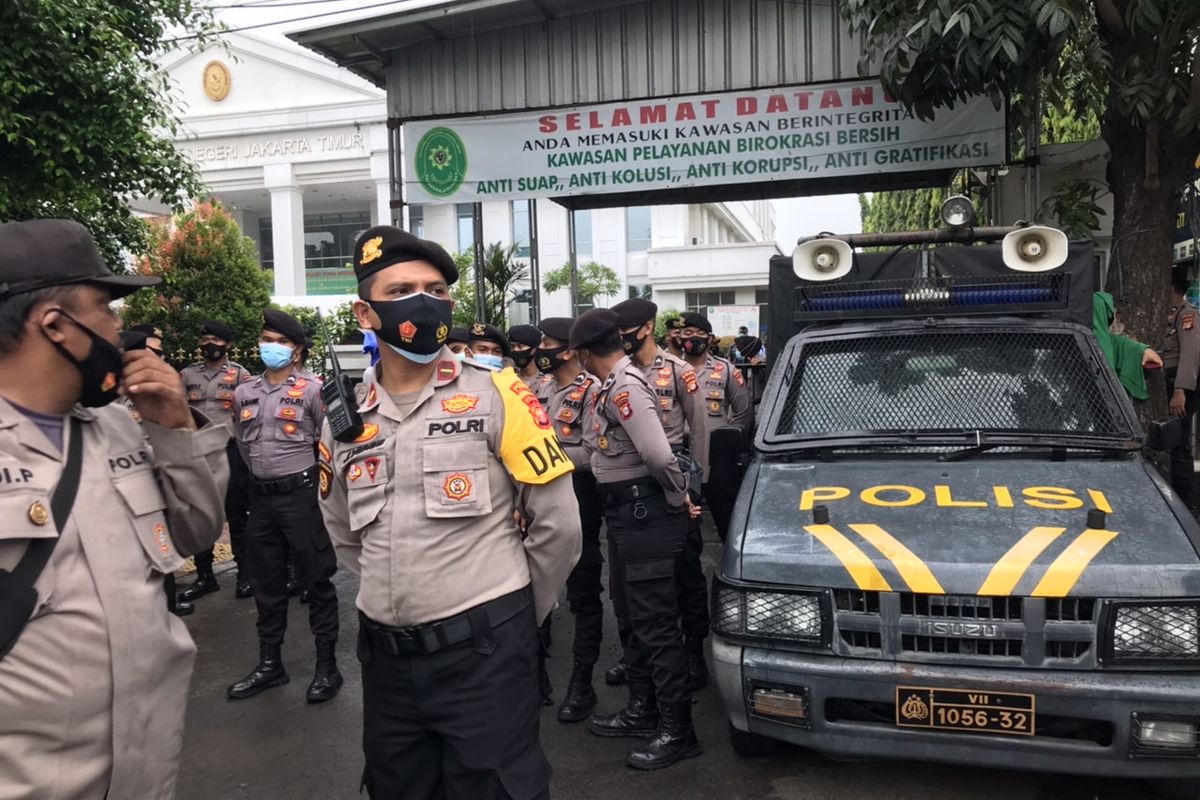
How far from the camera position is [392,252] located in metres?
2.44

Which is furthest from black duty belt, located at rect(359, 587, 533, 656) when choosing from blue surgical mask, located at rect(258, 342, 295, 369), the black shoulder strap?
blue surgical mask, located at rect(258, 342, 295, 369)

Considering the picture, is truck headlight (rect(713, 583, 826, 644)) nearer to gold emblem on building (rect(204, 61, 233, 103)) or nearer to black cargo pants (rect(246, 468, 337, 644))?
black cargo pants (rect(246, 468, 337, 644))

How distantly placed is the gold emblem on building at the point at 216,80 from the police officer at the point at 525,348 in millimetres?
32209

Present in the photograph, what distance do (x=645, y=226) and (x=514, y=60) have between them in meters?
35.2

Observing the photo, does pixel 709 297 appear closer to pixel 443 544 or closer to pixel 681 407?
pixel 681 407

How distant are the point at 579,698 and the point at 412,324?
269 centimetres

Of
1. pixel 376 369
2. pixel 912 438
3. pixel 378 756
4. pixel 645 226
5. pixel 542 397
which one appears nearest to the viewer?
pixel 378 756

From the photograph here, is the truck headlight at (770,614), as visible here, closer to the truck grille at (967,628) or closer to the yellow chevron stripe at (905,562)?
the truck grille at (967,628)

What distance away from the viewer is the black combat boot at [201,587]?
6.53 m

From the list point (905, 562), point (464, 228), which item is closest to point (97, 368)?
point (905, 562)

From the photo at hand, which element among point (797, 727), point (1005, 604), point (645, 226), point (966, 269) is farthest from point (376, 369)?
point (645, 226)

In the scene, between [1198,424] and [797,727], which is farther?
[1198,424]

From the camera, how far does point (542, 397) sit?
5.94 metres

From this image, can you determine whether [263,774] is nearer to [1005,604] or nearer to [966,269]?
[1005,604]
